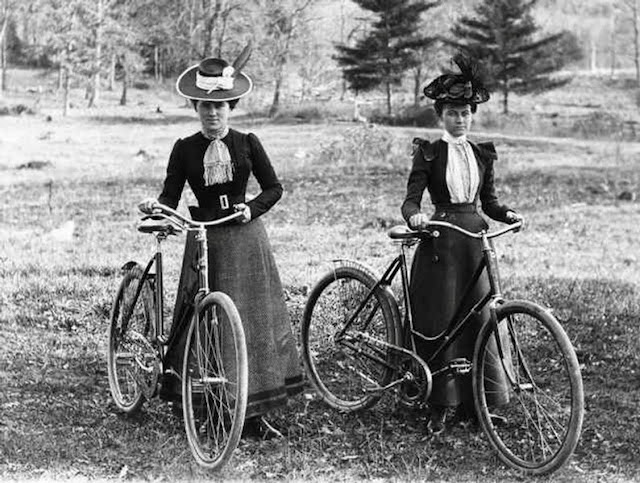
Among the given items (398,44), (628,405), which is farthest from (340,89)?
(628,405)

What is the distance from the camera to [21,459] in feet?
15.1

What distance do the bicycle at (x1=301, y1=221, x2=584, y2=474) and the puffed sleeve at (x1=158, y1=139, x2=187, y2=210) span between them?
1.11 meters

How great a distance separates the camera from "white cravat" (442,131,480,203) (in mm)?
4965

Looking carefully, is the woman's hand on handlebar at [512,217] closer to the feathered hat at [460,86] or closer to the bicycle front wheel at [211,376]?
the feathered hat at [460,86]

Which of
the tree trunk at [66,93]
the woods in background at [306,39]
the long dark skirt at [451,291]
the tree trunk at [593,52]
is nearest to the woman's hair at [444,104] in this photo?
the long dark skirt at [451,291]

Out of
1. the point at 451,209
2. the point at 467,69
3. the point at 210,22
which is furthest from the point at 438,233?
the point at 210,22

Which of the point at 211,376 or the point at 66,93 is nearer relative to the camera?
the point at 211,376

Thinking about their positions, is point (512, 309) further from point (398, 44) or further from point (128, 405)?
point (398, 44)

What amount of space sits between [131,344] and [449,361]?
199cm

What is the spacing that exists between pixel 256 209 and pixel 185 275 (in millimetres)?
574

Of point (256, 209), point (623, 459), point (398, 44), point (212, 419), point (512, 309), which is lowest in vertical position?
point (623, 459)

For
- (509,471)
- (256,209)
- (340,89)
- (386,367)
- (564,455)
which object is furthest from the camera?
(340,89)

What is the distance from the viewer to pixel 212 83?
4773mm

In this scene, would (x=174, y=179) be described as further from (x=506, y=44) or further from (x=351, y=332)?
(x=506, y=44)
